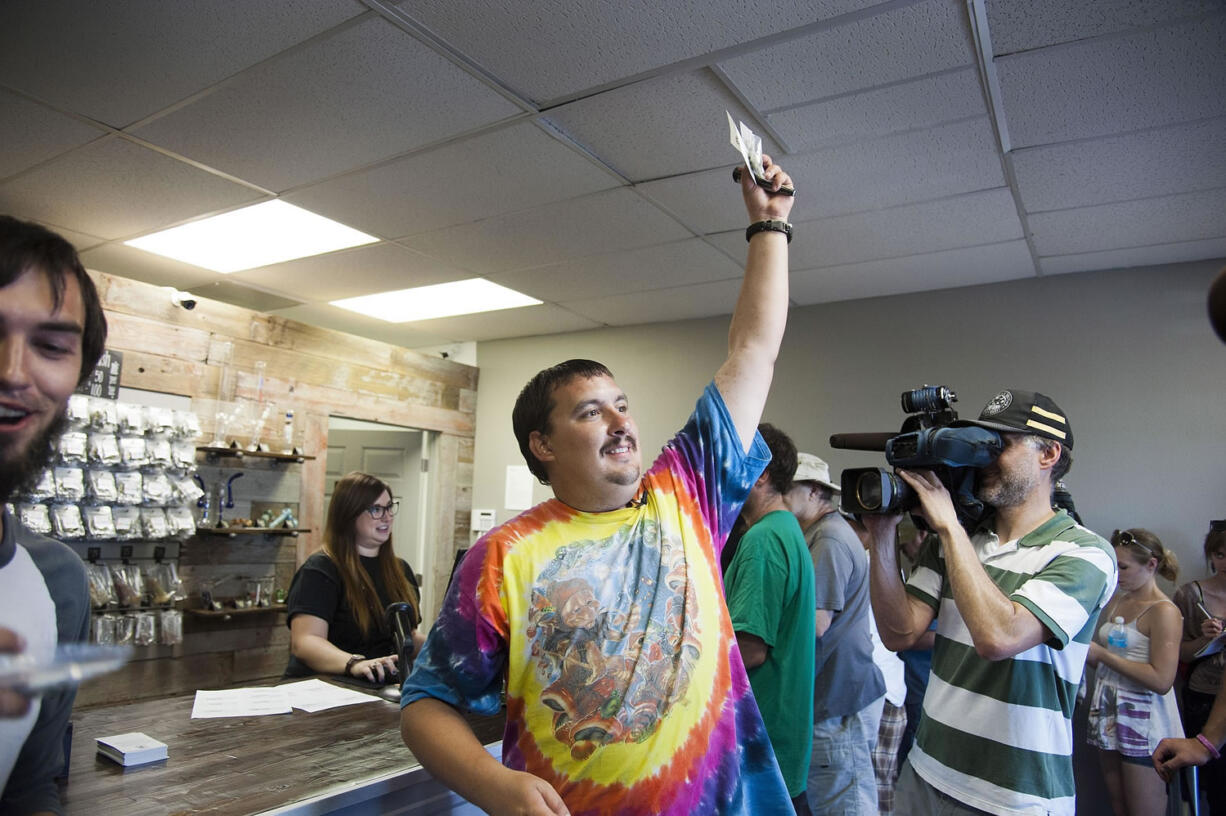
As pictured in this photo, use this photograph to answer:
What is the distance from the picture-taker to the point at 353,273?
4.20 m

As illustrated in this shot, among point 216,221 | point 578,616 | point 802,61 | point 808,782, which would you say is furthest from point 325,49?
point 808,782

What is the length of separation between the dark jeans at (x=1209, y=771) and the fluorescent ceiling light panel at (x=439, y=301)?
141 inches

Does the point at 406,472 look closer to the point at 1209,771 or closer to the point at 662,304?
the point at 662,304

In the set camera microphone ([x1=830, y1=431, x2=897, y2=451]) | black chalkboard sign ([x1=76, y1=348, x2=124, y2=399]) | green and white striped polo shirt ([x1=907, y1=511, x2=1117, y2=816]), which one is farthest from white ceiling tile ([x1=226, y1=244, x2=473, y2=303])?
green and white striped polo shirt ([x1=907, y1=511, x2=1117, y2=816])

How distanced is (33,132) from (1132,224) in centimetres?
417

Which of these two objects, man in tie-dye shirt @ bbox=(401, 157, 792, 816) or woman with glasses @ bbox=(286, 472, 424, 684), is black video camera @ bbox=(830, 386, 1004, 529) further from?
woman with glasses @ bbox=(286, 472, 424, 684)

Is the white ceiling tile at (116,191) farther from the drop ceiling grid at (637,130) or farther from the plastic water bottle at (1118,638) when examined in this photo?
the plastic water bottle at (1118,638)

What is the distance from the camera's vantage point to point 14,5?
2029mm

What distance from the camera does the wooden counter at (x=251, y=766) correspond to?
1.38 metres

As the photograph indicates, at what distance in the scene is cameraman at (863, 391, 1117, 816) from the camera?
1.42 meters

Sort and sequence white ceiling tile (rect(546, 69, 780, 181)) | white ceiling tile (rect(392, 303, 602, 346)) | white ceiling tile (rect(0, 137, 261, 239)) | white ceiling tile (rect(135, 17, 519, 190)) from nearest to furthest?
white ceiling tile (rect(135, 17, 519, 190)) < white ceiling tile (rect(546, 69, 780, 181)) < white ceiling tile (rect(0, 137, 261, 239)) < white ceiling tile (rect(392, 303, 602, 346))

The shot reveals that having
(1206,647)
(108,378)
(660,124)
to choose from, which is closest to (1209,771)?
(1206,647)

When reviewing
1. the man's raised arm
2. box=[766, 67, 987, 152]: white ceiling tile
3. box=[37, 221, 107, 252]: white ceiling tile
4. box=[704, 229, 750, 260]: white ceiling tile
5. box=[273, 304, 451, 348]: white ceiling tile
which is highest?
box=[766, 67, 987, 152]: white ceiling tile

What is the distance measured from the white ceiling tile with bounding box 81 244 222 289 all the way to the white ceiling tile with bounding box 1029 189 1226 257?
4.09m
